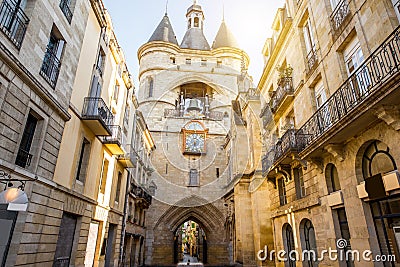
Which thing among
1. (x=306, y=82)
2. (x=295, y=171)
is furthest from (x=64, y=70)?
(x=295, y=171)

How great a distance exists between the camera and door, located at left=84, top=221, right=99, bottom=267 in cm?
927

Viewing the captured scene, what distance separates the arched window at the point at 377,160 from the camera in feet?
17.5

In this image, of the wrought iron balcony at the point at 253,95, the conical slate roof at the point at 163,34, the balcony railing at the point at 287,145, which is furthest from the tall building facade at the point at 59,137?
the conical slate roof at the point at 163,34

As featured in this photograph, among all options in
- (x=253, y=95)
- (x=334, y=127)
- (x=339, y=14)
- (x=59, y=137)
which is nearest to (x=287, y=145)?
(x=334, y=127)

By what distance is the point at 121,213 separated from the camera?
13195 millimetres

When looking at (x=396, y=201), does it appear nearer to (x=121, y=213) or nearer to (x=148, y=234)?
(x=121, y=213)

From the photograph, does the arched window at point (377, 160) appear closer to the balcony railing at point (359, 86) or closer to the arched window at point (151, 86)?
the balcony railing at point (359, 86)

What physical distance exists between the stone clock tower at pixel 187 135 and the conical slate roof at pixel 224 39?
0.14 meters

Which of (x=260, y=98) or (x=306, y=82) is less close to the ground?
(x=260, y=98)

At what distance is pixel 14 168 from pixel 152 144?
59.3 ft

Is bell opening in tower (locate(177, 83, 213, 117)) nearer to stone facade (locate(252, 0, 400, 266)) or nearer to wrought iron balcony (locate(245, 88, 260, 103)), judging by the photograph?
wrought iron balcony (locate(245, 88, 260, 103))

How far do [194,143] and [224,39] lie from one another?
17196 mm

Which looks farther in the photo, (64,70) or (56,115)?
(64,70)

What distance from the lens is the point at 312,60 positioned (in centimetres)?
891
